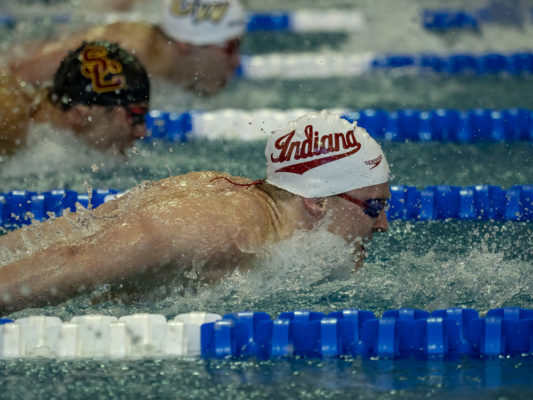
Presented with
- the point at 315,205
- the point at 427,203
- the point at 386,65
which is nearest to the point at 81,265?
the point at 315,205

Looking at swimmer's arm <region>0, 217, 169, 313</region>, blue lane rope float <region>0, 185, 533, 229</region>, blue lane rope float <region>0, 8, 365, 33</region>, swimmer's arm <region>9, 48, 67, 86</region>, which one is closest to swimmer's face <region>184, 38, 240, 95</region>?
swimmer's arm <region>9, 48, 67, 86</region>

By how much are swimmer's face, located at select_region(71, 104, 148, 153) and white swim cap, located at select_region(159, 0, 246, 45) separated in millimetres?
1172

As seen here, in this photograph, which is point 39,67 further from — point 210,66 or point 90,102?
point 210,66

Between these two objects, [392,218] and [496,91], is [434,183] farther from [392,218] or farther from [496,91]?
[496,91]

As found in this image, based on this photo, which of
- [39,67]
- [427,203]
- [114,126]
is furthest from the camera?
[39,67]

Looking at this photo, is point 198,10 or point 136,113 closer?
point 136,113

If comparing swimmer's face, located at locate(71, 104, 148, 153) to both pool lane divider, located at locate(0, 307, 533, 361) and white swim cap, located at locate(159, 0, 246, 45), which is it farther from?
pool lane divider, located at locate(0, 307, 533, 361)

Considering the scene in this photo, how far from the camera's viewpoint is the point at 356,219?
291 cm

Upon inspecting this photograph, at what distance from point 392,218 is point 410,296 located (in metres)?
0.90

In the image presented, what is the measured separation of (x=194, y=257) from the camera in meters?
2.67

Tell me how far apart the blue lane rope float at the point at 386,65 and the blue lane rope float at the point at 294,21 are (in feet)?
3.61

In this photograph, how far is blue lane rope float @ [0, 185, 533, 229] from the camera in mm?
3828

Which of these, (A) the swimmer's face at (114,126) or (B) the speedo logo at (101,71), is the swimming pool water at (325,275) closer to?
(A) the swimmer's face at (114,126)

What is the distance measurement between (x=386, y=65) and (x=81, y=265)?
3.95 meters
